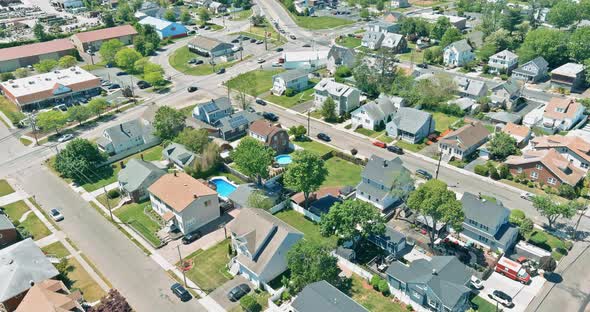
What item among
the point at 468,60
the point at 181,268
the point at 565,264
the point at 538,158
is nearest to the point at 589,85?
the point at 468,60

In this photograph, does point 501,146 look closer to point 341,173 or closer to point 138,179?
point 341,173

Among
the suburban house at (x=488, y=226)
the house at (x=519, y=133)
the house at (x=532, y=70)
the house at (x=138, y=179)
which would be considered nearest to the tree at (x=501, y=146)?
the house at (x=519, y=133)

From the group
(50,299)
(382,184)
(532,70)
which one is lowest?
(532,70)

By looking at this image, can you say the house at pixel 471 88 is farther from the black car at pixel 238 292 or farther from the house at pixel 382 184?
the black car at pixel 238 292

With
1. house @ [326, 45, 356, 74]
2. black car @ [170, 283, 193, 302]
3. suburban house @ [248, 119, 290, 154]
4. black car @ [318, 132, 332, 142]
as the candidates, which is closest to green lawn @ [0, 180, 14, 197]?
black car @ [170, 283, 193, 302]

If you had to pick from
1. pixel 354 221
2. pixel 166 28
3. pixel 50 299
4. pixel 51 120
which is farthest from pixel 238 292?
pixel 166 28

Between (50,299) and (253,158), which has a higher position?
(253,158)
